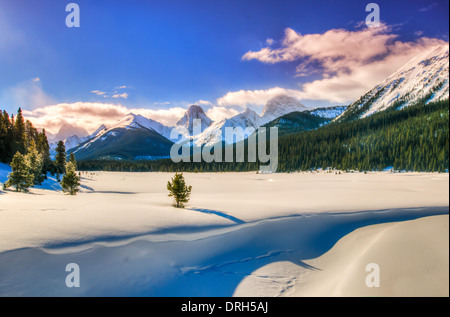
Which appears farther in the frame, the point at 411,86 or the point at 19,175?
the point at 411,86

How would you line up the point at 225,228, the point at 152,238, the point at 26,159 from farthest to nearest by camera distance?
the point at 26,159 → the point at 225,228 → the point at 152,238

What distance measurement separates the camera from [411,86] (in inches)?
6467

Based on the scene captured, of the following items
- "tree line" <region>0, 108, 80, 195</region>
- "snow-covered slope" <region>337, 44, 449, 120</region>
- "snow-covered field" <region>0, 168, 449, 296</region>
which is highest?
"snow-covered slope" <region>337, 44, 449, 120</region>

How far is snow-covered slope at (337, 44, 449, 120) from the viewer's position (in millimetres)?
138250

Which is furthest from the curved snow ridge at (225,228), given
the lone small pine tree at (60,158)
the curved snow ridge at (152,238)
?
the lone small pine tree at (60,158)

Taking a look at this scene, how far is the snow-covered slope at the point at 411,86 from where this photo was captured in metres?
138

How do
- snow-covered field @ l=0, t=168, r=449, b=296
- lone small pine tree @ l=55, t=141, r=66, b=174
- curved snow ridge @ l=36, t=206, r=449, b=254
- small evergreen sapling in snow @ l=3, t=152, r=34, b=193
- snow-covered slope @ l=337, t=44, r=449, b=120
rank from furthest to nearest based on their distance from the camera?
snow-covered slope @ l=337, t=44, r=449, b=120 < lone small pine tree @ l=55, t=141, r=66, b=174 < small evergreen sapling in snow @ l=3, t=152, r=34, b=193 < curved snow ridge @ l=36, t=206, r=449, b=254 < snow-covered field @ l=0, t=168, r=449, b=296

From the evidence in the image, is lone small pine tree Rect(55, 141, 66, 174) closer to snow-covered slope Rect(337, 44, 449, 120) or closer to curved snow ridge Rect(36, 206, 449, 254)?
curved snow ridge Rect(36, 206, 449, 254)

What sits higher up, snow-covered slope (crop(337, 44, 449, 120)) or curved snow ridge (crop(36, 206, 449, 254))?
snow-covered slope (crop(337, 44, 449, 120))

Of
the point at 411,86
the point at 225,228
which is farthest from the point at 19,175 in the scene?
the point at 411,86

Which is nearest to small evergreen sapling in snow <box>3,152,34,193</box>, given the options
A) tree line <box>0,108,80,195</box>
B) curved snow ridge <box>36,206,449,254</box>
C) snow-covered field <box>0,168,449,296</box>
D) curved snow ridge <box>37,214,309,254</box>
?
tree line <box>0,108,80,195</box>

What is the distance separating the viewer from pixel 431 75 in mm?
153125

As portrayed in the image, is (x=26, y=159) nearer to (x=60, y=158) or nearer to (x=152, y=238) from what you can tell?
(x=152, y=238)

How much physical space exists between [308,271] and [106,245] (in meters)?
8.03
